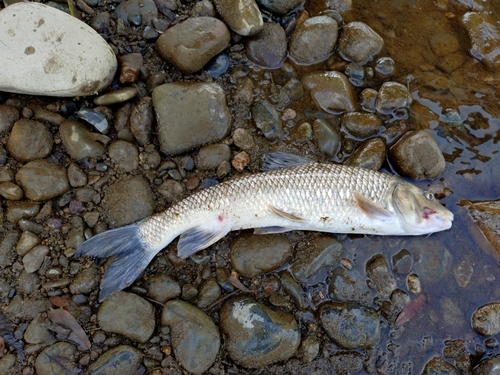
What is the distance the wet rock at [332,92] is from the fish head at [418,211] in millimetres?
1258

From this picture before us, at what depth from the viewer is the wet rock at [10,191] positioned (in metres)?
3.92

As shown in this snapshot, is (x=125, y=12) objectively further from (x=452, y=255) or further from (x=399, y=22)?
(x=452, y=255)

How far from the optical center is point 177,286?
13.2 feet

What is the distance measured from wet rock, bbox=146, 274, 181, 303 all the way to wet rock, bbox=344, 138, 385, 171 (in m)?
2.52

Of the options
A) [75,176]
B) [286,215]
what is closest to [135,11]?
[75,176]

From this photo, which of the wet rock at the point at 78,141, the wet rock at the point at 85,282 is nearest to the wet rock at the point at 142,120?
the wet rock at the point at 78,141

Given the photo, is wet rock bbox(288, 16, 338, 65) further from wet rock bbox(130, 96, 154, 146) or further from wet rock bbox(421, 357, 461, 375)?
wet rock bbox(421, 357, 461, 375)

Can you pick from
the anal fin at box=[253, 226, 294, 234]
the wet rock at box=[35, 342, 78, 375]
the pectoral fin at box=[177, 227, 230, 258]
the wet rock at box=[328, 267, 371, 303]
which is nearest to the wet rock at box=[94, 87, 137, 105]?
the pectoral fin at box=[177, 227, 230, 258]

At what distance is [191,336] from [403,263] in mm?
2539

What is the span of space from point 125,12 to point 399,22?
363 cm

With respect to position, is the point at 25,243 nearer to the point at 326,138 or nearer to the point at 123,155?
the point at 123,155

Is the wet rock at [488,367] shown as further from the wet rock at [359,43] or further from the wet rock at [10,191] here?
the wet rock at [10,191]

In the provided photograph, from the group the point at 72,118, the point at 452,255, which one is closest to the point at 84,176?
the point at 72,118

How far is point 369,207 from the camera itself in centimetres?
389
